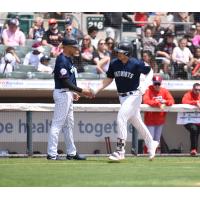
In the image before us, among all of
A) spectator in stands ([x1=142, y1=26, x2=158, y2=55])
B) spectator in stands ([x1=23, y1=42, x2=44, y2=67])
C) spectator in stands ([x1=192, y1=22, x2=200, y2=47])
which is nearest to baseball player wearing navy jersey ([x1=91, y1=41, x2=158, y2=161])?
spectator in stands ([x1=23, y1=42, x2=44, y2=67])

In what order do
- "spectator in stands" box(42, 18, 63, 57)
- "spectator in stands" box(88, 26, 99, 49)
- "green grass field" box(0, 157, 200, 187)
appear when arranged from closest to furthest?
"green grass field" box(0, 157, 200, 187)
"spectator in stands" box(42, 18, 63, 57)
"spectator in stands" box(88, 26, 99, 49)

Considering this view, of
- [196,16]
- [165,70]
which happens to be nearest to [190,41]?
[196,16]

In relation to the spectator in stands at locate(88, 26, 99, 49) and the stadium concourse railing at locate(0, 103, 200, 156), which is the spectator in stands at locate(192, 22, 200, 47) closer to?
the spectator in stands at locate(88, 26, 99, 49)

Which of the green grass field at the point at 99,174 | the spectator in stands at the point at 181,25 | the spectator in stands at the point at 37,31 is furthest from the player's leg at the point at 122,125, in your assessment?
the spectator in stands at the point at 181,25

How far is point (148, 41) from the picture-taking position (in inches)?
797

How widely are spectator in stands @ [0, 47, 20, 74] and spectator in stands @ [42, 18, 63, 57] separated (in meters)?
1.23

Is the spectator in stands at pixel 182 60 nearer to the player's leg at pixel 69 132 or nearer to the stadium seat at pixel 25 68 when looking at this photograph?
the stadium seat at pixel 25 68

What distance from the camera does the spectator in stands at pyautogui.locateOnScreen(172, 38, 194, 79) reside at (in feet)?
65.0

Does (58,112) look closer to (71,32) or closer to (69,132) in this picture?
(69,132)

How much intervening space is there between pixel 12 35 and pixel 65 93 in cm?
641

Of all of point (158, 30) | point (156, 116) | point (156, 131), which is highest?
point (158, 30)

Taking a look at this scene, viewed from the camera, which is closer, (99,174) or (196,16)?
(99,174)

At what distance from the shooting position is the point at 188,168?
12.0 m

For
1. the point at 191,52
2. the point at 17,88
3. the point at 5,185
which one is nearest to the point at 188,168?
the point at 5,185
